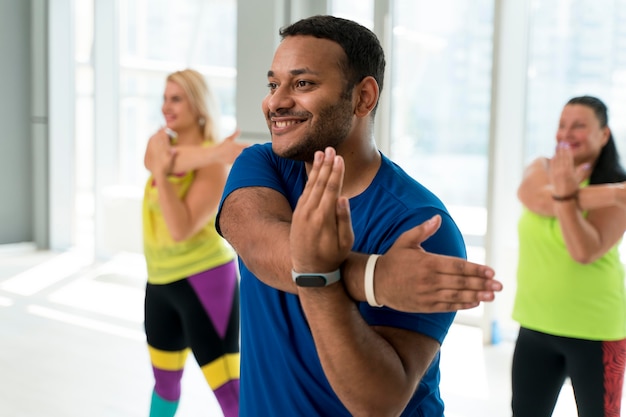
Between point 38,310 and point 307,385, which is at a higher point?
point 307,385

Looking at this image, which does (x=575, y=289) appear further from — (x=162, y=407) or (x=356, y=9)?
(x=356, y=9)

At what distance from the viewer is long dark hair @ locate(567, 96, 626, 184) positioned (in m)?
2.76

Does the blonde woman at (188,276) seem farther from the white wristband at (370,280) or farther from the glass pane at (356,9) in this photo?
the glass pane at (356,9)

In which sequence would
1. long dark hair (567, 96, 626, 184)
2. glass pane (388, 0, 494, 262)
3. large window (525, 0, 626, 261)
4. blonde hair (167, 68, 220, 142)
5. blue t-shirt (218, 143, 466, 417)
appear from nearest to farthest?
blue t-shirt (218, 143, 466, 417), long dark hair (567, 96, 626, 184), blonde hair (167, 68, 220, 142), large window (525, 0, 626, 261), glass pane (388, 0, 494, 262)

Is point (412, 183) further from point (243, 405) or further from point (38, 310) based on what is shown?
point (38, 310)

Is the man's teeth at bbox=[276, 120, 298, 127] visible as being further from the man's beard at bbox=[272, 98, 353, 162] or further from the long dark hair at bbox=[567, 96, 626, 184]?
the long dark hair at bbox=[567, 96, 626, 184]

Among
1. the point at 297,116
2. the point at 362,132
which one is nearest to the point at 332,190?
the point at 297,116

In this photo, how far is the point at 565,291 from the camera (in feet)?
8.62

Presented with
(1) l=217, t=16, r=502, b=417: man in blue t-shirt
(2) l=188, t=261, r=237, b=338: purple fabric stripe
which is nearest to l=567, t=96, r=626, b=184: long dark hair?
(2) l=188, t=261, r=237, b=338: purple fabric stripe

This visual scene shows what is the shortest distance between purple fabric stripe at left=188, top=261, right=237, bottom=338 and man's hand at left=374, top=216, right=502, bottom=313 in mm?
1871

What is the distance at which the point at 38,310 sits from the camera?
19.0 feet

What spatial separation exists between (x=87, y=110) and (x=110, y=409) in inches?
209

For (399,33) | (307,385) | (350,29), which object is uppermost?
(399,33)

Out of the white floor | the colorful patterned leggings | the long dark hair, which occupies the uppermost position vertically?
the long dark hair
